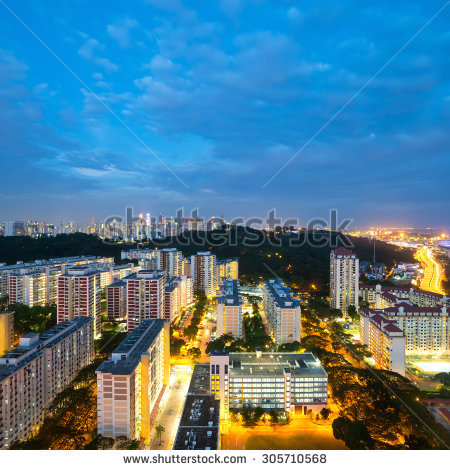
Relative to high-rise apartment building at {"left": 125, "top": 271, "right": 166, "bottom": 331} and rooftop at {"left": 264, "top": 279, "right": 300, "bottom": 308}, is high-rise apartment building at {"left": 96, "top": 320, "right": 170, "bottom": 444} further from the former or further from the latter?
rooftop at {"left": 264, "top": 279, "right": 300, "bottom": 308}

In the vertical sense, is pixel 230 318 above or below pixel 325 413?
above

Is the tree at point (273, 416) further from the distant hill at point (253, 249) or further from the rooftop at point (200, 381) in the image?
the distant hill at point (253, 249)

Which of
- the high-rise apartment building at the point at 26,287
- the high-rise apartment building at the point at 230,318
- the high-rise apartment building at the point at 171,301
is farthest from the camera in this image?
the high-rise apartment building at the point at 26,287

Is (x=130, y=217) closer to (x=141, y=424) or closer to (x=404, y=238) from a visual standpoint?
(x=141, y=424)

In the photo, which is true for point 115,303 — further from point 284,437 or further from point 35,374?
point 284,437

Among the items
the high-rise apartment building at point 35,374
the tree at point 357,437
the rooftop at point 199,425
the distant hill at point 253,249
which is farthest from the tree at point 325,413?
the distant hill at point 253,249

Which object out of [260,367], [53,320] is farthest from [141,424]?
[53,320]

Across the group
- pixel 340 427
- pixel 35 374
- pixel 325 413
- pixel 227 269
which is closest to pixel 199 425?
pixel 340 427
